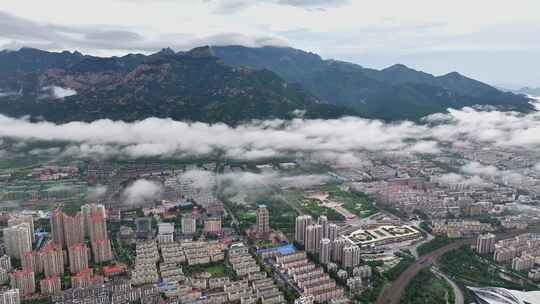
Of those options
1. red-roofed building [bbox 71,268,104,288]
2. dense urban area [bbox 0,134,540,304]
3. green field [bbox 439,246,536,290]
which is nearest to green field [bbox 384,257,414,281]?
dense urban area [bbox 0,134,540,304]

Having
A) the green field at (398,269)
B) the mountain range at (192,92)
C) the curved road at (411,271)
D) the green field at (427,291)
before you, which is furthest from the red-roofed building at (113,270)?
the mountain range at (192,92)

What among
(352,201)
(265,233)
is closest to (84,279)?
(265,233)

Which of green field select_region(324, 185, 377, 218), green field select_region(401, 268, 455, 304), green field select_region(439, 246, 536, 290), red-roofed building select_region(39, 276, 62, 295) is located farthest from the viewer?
green field select_region(324, 185, 377, 218)

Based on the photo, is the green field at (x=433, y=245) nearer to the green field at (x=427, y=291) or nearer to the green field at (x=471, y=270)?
the green field at (x=471, y=270)

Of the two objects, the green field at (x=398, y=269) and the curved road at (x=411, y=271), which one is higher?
the green field at (x=398, y=269)

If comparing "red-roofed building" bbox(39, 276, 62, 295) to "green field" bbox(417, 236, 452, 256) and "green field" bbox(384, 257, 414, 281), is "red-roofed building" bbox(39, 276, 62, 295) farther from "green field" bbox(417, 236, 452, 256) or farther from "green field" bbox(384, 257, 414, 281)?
"green field" bbox(417, 236, 452, 256)

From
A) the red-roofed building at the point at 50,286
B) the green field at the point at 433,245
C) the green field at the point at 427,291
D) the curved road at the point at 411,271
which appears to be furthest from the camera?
the green field at the point at 433,245

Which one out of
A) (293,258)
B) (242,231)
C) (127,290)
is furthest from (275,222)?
(127,290)
